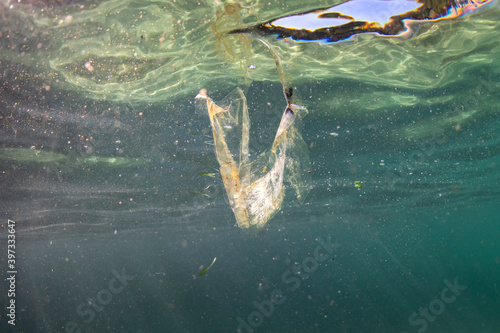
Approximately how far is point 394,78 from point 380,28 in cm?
302

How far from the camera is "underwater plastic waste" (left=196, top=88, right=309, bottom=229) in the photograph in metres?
5.35

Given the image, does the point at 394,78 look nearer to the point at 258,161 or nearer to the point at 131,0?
the point at 258,161

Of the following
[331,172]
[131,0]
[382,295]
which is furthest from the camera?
[382,295]

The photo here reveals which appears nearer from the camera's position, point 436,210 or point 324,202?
point 324,202

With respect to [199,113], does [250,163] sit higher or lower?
lower

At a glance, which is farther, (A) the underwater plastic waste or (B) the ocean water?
(B) the ocean water

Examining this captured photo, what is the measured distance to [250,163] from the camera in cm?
541

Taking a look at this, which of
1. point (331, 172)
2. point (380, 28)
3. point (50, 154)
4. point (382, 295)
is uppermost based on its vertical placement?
point (380, 28)

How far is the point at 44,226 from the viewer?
25.1 m

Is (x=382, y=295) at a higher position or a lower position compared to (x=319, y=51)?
lower

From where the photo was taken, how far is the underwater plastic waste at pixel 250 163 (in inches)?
211

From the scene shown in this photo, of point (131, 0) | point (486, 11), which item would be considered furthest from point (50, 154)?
point (486, 11)

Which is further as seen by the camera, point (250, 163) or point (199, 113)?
point (199, 113)

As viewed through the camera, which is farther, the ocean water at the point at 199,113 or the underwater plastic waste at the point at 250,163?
the ocean water at the point at 199,113
